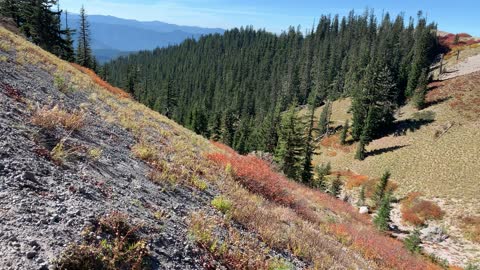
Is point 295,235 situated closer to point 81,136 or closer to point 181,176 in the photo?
point 181,176

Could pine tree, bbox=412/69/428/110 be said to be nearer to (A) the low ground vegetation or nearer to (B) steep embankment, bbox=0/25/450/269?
(B) steep embankment, bbox=0/25/450/269

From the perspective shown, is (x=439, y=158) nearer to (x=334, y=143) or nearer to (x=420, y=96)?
(x=420, y=96)

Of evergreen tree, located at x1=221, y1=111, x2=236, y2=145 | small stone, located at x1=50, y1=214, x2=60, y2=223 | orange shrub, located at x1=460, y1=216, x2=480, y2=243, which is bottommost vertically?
evergreen tree, located at x1=221, y1=111, x2=236, y2=145

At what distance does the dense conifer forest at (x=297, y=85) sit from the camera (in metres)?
68.3

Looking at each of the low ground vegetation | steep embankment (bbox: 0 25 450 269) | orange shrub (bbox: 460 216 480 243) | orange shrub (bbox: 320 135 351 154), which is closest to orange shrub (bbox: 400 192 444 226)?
orange shrub (bbox: 460 216 480 243)

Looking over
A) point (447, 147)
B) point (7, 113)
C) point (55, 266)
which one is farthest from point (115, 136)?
Result: point (447, 147)

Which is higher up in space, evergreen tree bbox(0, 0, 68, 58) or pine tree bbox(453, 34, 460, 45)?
pine tree bbox(453, 34, 460, 45)

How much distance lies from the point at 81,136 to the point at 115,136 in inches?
74.7

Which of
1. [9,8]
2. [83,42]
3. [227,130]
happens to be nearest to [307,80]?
[227,130]

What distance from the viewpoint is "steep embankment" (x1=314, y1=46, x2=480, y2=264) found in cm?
4072

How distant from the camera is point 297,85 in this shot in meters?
137

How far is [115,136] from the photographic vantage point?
10320 mm

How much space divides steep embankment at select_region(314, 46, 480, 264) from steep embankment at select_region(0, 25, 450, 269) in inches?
1214

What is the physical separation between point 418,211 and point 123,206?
4701 cm
